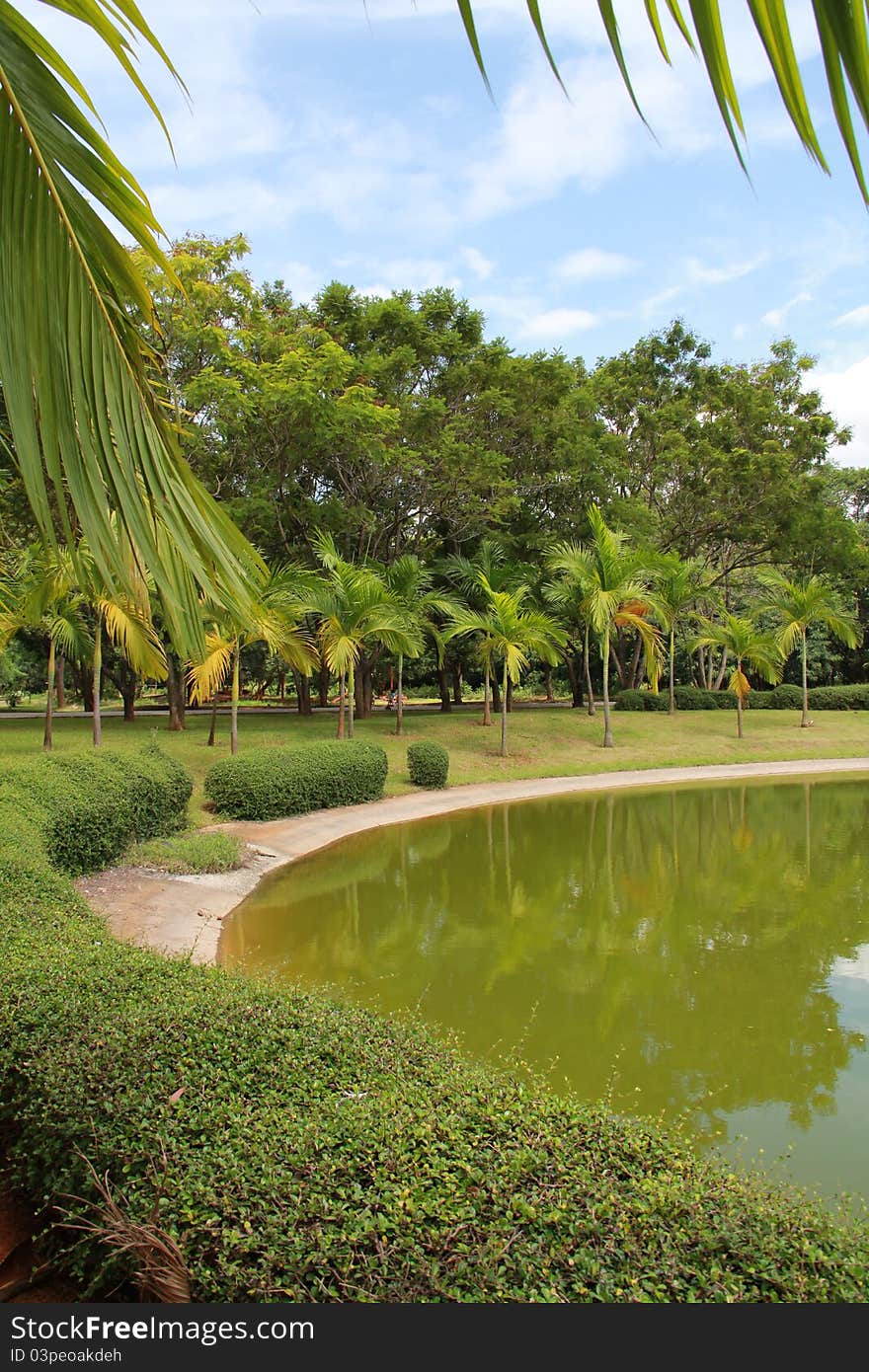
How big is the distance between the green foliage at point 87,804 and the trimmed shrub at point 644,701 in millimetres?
18524

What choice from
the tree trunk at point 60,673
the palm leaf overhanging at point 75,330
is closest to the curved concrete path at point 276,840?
the palm leaf overhanging at point 75,330

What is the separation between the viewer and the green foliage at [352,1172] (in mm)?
2049

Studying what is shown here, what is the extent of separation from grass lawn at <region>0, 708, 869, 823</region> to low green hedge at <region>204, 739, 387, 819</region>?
1249 mm

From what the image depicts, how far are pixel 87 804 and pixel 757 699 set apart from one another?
25295 mm

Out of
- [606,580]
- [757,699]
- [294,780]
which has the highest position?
[606,580]

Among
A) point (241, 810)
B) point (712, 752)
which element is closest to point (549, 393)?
point (712, 752)

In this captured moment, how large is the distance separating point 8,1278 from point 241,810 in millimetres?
9312

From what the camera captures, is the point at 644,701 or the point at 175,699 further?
the point at 644,701

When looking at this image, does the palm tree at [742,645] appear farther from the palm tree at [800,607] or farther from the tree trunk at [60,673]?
the tree trunk at [60,673]

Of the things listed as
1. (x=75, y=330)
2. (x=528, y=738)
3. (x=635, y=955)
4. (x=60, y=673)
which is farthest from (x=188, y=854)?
(x=60, y=673)

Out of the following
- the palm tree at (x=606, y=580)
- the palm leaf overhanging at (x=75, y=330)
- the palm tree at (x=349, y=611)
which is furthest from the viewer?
the palm tree at (x=606, y=580)

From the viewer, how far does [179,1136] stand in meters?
2.56

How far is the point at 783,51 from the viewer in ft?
1.97

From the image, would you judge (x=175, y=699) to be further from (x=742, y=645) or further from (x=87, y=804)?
(x=742, y=645)
